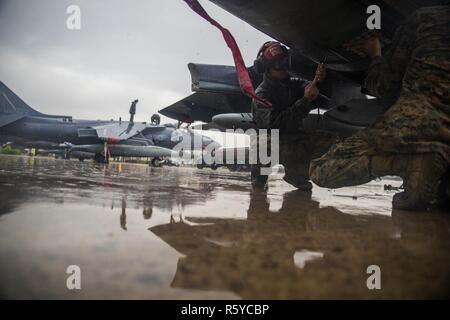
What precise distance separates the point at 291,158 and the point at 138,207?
1707mm

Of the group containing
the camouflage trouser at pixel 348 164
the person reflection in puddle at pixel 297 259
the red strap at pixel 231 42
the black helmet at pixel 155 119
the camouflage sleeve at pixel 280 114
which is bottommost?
the person reflection in puddle at pixel 297 259

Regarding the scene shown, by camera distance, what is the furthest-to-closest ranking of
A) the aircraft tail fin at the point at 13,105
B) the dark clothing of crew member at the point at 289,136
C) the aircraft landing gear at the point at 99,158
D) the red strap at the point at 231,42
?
the aircraft tail fin at the point at 13,105, the aircraft landing gear at the point at 99,158, the dark clothing of crew member at the point at 289,136, the red strap at the point at 231,42

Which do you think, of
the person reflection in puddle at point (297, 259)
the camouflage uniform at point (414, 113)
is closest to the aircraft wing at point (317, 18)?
the camouflage uniform at point (414, 113)

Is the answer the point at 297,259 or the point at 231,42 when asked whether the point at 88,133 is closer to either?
the point at 231,42

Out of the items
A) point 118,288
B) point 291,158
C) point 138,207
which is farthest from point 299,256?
point 291,158

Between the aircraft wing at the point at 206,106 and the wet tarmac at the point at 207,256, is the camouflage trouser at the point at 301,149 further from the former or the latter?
the aircraft wing at the point at 206,106

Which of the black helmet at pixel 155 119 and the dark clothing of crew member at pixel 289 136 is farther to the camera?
the black helmet at pixel 155 119

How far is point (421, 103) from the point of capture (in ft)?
4.06

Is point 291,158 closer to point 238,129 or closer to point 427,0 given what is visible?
point 427,0

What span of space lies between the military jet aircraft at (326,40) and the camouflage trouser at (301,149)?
1.85 ft

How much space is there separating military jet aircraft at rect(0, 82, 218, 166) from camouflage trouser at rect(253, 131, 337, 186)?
1248 cm

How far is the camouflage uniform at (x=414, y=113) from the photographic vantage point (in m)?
1.21

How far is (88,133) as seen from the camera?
15609mm

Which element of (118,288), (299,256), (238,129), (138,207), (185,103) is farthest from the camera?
(185,103)
